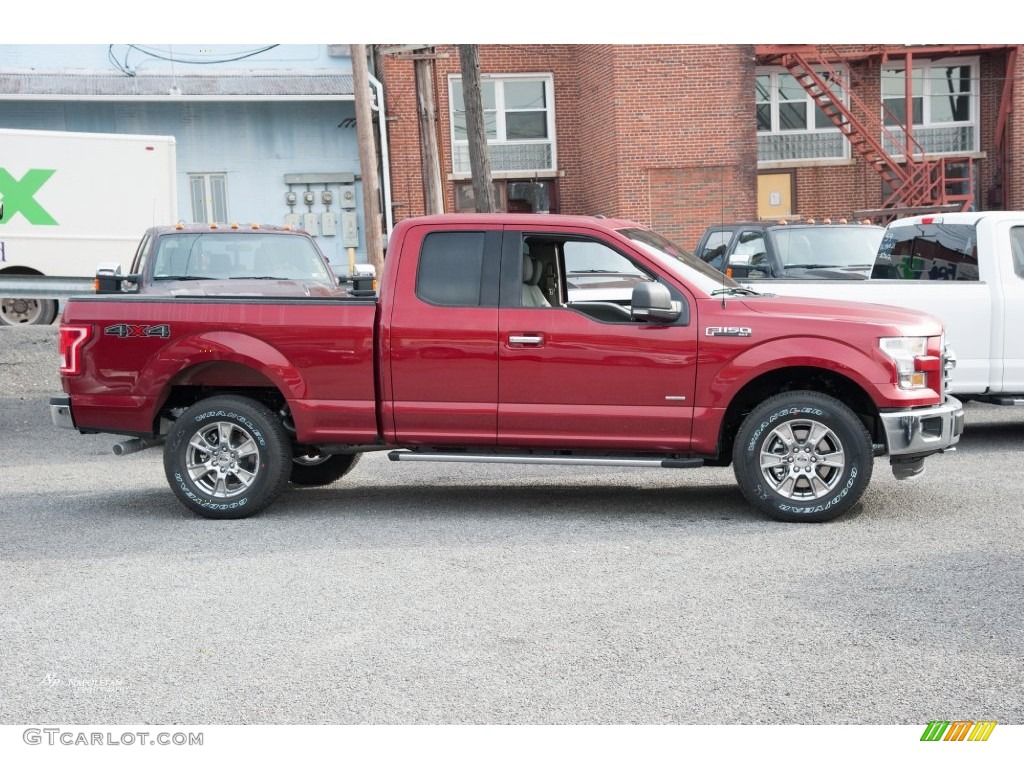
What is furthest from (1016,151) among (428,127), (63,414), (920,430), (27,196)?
(63,414)

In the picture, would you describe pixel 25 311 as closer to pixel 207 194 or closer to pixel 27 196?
pixel 27 196

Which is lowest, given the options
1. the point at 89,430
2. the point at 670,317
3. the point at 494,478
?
the point at 494,478

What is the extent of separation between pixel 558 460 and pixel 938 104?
89.6 ft

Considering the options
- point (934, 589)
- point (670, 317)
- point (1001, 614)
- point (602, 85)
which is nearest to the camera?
point (1001, 614)

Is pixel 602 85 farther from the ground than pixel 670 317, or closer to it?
farther from the ground

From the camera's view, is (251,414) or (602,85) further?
(602,85)

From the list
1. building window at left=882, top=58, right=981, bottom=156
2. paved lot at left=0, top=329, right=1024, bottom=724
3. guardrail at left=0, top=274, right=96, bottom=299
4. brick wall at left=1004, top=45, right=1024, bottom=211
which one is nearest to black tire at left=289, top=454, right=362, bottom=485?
paved lot at left=0, top=329, right=1024, bottom=724

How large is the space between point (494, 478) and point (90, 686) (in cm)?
526

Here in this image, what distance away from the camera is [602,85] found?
2783cm

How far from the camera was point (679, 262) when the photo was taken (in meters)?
8.08

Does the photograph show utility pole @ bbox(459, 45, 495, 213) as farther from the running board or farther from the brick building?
the running board

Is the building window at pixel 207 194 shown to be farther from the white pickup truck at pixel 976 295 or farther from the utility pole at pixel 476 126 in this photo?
the white pickup truck at pixel 976 295
